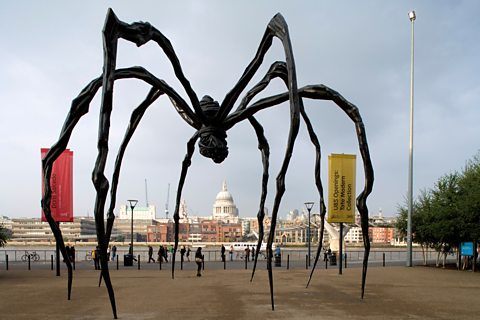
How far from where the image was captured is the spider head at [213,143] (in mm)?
8445

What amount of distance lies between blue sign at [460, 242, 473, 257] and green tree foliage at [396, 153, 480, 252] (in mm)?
321

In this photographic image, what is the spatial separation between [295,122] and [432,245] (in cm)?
2364

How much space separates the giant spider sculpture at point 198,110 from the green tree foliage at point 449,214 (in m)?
15.2

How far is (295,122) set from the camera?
6441 mm

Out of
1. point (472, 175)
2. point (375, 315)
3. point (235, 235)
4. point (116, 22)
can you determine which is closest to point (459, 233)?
point (472, 175)

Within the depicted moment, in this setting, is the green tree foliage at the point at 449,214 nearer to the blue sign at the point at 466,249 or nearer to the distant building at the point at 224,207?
the blue sign at the point at 466,249

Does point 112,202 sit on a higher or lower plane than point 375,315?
higher

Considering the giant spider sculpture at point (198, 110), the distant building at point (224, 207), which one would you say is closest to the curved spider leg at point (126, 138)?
the giant spider sculpture at point (198, 110)

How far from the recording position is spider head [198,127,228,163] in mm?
8445

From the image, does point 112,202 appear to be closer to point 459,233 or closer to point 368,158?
point 368,158

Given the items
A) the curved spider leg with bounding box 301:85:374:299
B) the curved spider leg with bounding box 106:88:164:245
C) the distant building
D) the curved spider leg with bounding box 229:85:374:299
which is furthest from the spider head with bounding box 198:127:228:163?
the distant building

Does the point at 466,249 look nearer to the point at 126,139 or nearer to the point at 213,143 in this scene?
the point at 213,143

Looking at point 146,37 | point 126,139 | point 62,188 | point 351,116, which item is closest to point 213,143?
point 126,139

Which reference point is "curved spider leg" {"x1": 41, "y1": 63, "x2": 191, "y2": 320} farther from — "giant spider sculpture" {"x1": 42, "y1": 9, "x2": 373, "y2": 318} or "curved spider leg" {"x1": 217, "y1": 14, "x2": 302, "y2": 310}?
"curved spider leg" {"x1": 217, "y1": 14, "x2": 302, "y2": 310}
